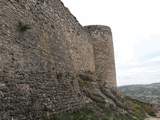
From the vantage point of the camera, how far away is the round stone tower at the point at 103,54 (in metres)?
21.1

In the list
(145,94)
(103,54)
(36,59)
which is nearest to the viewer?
(36,59)

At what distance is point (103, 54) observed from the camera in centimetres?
2145

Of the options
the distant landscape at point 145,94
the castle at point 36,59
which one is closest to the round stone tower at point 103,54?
the castle at point 36,59

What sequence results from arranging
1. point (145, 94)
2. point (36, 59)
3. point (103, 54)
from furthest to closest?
point (145, 94)
point (103, 54)
point (36, 59)

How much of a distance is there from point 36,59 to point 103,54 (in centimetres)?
1128

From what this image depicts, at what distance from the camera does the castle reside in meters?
8.62

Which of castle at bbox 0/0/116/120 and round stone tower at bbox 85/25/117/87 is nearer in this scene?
castle at bbox 0/0/116/120

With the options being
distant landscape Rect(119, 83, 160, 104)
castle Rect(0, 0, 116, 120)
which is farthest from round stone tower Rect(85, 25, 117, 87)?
distant landscape Rect(119, 83, 160, 104)

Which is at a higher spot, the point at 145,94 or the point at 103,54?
the point at 103,54

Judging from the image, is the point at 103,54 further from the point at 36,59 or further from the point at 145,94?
the point at 145,94

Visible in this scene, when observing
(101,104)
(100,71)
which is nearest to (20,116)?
(101,104)

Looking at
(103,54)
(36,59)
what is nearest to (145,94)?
(103,54)

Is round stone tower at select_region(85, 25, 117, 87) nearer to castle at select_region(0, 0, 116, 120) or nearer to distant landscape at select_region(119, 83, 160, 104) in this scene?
castle at select_region(0, 0, 116, 120)

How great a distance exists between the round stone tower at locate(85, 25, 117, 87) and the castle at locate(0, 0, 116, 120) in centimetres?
450
